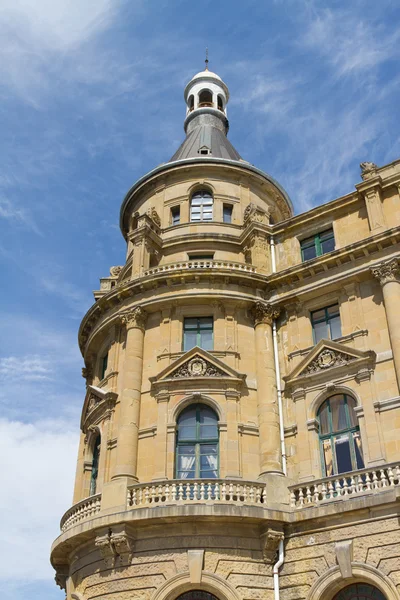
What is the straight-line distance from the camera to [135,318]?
29.0 meters

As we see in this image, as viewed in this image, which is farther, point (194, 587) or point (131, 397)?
point (131, 397)

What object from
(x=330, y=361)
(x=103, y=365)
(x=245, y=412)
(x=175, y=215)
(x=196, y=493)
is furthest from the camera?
(x=175, y=215)

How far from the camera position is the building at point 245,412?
22453 mm

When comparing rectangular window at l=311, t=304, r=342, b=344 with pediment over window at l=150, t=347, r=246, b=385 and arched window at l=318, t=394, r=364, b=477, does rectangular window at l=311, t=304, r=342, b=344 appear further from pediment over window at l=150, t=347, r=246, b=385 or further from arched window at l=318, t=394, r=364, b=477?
pediment over window at l=150, t=347, r=246, b=385

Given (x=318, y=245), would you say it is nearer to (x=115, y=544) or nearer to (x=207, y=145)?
(x=207, y=145)

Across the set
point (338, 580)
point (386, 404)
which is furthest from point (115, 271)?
point (338, 580)

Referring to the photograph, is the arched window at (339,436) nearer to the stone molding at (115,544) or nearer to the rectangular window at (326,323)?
the rectangular window at (326,323)

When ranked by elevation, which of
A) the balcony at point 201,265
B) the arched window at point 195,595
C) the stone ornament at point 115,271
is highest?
the stone ornament at point 115,271

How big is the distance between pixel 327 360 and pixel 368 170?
357 inches

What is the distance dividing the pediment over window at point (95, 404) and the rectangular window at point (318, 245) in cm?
1085

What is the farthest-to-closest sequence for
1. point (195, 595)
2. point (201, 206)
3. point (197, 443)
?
→ point (201, 206) → point (197, 443) → point (195, 595)

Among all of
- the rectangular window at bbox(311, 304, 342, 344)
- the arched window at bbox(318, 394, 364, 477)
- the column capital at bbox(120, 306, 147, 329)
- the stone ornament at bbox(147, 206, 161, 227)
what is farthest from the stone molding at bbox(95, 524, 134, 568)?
the stone ornament at bbox(147, 206, 161, 227)

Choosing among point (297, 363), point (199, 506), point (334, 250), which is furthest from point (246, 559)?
point (334, 250)

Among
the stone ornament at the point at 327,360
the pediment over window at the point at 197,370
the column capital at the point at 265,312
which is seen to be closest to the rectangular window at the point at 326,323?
the stone ornament at the point at 327,360
